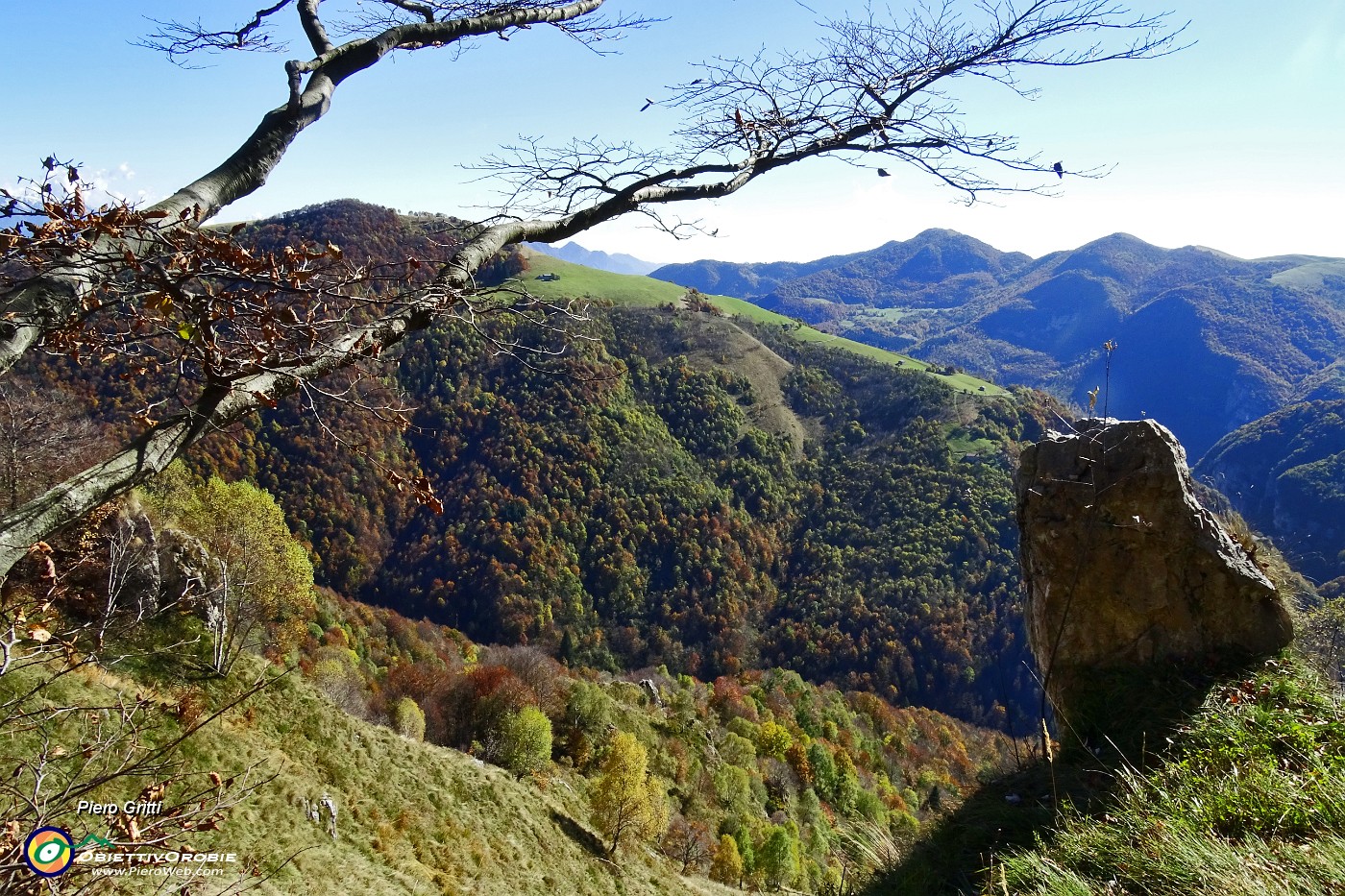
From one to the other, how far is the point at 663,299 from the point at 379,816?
10551cm

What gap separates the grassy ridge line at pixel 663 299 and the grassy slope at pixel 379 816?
275ft

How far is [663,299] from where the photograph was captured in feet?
375

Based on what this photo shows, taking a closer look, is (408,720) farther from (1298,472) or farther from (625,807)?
(1298,472)

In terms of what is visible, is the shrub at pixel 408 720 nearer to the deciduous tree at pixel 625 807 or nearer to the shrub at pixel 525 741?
the shrub at pixel 525 741

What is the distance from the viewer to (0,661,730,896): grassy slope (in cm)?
1090

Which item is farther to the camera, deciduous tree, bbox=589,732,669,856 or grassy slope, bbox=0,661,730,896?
deciduous tree, bbox=589,732,669,856

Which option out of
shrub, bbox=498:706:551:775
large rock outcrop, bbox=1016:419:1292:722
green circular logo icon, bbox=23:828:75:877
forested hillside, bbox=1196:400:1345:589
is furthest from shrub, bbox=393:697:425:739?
forested hillside, bbox=1196:400:1345:589

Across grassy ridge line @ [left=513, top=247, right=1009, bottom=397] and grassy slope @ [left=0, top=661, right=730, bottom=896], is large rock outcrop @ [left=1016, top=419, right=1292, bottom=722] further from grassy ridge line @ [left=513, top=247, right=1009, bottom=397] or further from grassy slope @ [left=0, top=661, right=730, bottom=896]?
grassy ridge line @ [left=513, top=247, right=1009, bottom=397]

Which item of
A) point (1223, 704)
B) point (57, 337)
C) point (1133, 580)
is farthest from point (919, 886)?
point (57, 337)

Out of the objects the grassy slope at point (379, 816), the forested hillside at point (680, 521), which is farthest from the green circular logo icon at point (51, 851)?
the forested hillside at point (680, 521)

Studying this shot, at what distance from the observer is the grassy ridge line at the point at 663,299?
102 metres

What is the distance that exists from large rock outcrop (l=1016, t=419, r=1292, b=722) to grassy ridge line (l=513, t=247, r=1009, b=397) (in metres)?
94.0

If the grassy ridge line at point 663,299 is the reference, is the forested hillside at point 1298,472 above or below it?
below

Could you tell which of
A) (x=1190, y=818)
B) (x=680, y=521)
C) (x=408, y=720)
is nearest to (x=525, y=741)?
(x=408, y=720)
